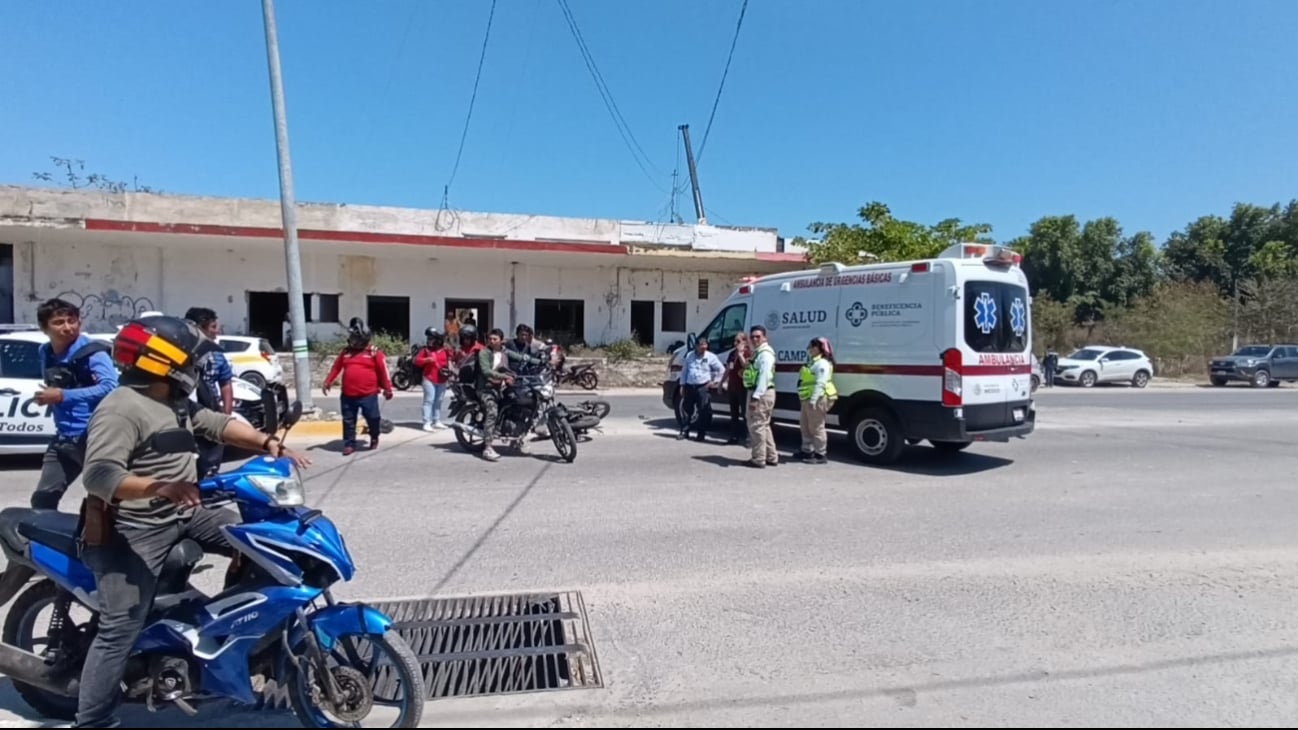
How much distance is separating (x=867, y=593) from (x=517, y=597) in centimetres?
223

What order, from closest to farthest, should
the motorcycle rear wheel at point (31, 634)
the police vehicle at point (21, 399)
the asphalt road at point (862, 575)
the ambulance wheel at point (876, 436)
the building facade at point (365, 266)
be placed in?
the motorcycle rear wheel at point (31, 634), the asphalt road at point (862, 575), the police vehicle at point (21, 399), the ambulance wheel at point (876, 436), the building facade at point (365, 266)

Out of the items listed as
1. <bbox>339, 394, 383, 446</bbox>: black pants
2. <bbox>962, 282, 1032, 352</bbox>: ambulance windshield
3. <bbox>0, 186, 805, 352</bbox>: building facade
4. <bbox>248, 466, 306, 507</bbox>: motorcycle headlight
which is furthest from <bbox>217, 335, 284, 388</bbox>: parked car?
<bbox>962, 282, 1032, 352</bbox>: ambulance windshield

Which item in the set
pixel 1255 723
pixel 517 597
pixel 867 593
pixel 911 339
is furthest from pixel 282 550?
pixel 911 339

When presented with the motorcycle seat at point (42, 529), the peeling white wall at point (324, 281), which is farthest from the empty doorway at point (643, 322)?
the motorcycle seat at point (42, 529)

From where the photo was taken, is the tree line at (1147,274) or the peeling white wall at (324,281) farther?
the tree line at (1147,274)

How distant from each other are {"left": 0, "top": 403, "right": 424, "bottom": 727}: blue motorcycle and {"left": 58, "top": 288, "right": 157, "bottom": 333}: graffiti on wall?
20185 millimetres

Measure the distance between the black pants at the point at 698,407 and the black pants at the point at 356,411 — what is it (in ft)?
14.5

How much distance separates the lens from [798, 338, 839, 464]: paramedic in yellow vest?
343 inches

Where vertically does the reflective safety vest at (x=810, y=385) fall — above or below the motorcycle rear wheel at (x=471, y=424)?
above

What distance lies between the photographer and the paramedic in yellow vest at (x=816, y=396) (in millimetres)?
8719

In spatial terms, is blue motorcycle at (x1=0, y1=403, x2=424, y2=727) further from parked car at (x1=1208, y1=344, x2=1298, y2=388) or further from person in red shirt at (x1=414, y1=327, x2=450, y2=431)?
parked car at (x1=1208, y1=344, x2=1298, y2=388)

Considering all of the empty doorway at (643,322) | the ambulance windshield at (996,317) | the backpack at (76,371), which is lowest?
the backpack at (76,371)

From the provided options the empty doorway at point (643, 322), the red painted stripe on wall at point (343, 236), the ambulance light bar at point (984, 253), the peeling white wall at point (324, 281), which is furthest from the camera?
the empty doorway at point (643, 322)

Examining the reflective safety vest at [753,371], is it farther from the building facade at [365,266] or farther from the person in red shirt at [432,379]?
the building facade at [365,266]
